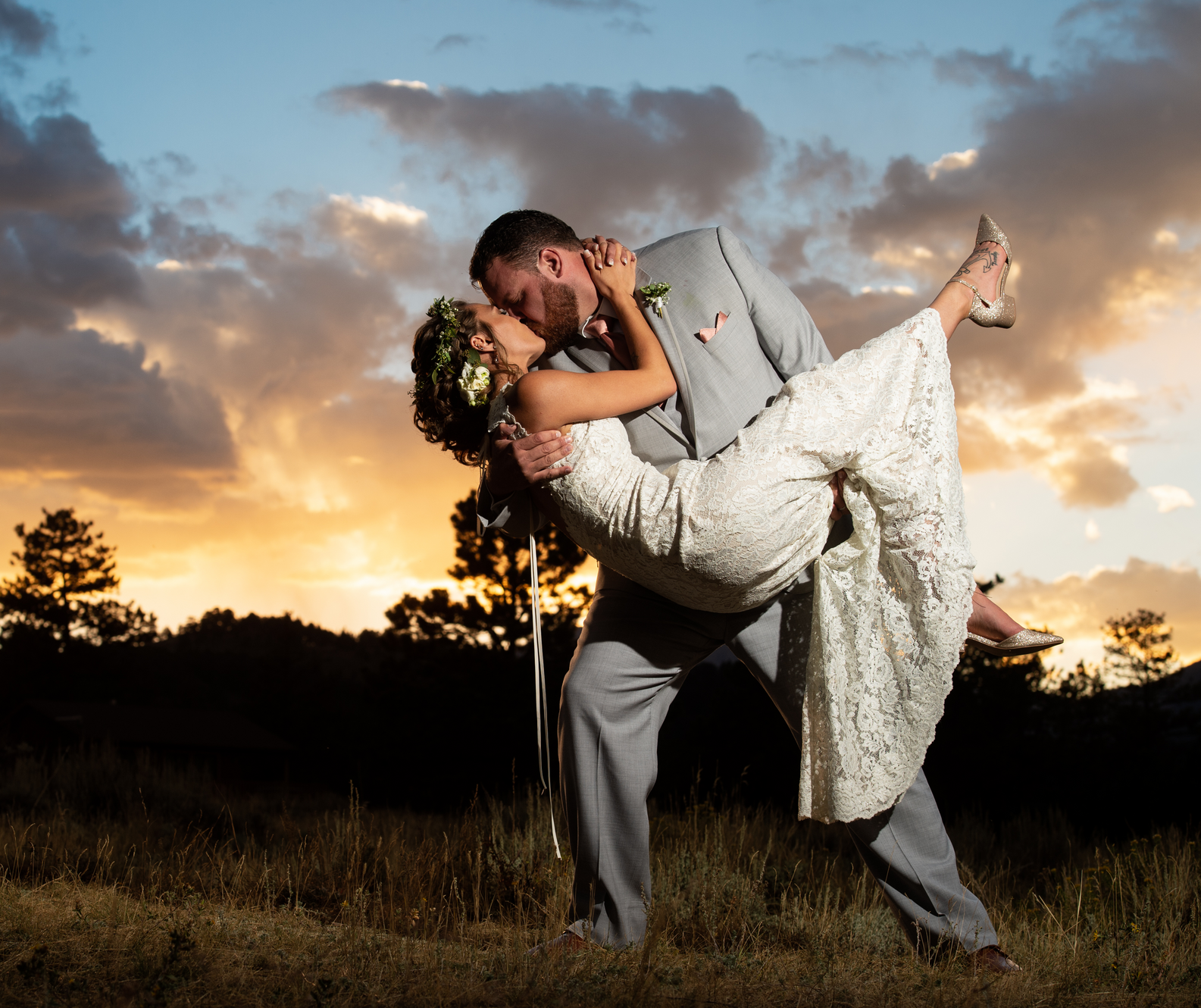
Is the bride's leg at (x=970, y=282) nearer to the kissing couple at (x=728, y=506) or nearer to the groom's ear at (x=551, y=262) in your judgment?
the kissing couple at (x=728, y=506)

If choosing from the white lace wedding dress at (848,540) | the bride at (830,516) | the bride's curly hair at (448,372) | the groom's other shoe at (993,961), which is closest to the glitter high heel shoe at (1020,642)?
the bride at (830,516)

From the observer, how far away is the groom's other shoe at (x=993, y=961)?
310 cm

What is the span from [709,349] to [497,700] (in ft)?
96.2

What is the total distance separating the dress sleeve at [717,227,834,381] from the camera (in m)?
3.42

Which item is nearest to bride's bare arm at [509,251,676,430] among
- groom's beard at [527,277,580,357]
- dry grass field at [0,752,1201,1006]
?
groom's beard at [527,277,580,357]

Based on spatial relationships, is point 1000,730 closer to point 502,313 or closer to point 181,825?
point 181,825

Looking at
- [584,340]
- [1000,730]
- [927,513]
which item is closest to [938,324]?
[927,513]

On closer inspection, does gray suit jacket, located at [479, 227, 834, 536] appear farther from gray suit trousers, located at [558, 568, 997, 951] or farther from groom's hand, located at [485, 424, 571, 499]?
gray suit trousers, located at [558, 568, 997, 951]

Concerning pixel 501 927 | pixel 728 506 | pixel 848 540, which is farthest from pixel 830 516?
pixel 501 927

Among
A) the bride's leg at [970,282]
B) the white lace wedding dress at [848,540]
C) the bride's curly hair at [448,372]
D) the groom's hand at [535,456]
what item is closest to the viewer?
the white lace wedding dress at [848,540]

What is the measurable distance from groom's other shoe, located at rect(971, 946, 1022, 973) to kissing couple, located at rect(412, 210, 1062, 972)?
1.0 inches

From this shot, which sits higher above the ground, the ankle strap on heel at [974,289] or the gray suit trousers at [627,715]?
the ankle strap on heel at [974,289]

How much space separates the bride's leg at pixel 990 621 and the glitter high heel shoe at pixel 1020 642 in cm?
1

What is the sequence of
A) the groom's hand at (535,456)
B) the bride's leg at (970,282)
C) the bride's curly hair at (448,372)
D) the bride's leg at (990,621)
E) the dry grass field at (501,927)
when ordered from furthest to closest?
the bride's curly hair at (448,372)
the bride's leg at (970,282)
the bride's leg at (990,621)
the groom's hand at (535,456)
the dry grass field at (501,927)
